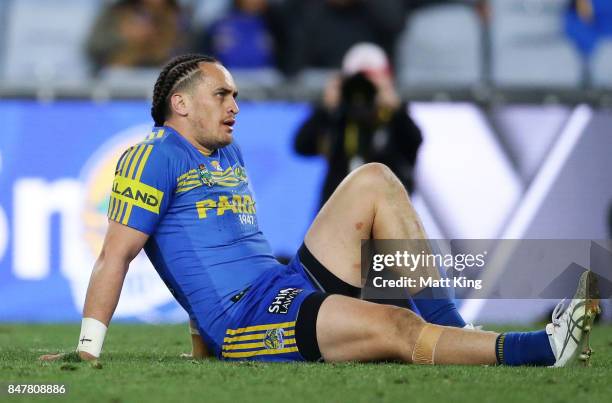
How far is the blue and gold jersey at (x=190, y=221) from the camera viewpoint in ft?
17.0

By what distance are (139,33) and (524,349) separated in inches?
287

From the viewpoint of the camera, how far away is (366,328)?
4938mm

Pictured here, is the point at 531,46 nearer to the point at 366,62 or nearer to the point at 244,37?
the point at 366,62

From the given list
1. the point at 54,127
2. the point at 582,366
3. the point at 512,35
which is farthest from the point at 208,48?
the point at 582,366

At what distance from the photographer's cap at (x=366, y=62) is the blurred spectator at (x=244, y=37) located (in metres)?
0.81

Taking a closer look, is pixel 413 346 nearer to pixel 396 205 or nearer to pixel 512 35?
pixel 396 205

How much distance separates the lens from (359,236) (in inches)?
209

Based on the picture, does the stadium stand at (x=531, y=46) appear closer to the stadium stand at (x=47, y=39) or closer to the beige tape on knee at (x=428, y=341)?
the stadium stand at (x=47, y=39)

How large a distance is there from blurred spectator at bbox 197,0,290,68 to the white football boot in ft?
22.8

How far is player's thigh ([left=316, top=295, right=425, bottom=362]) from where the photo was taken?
16.2ft

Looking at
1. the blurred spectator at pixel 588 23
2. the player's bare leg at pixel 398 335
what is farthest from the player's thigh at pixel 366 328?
the blurred spectator at pixel 588 23

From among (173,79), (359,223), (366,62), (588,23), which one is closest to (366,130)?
(366,62)

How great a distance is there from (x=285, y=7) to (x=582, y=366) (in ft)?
23.7

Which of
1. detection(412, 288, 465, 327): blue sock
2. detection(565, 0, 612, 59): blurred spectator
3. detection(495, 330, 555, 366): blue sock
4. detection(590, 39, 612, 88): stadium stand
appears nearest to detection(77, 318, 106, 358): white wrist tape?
detection(412, 288, 465, 327): blue sock
